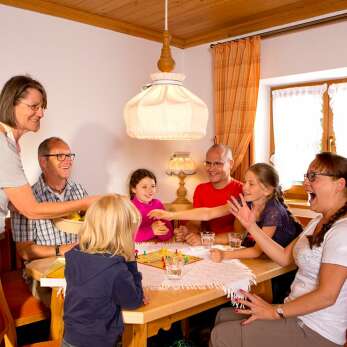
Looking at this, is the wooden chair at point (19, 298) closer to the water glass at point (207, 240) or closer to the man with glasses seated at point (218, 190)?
the water glass at point (207, 240)

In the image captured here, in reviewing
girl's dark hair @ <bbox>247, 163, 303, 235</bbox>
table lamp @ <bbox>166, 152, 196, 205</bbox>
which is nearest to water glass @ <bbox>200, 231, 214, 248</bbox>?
girl's dark hair @ <bbox>247, 163, 303, 235</bbox>

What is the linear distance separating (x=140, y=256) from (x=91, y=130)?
1.58 m

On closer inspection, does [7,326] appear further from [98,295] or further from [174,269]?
[174,269]

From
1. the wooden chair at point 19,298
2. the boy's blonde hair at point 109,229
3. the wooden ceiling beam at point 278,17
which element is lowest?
the wooden chair at point 19,298

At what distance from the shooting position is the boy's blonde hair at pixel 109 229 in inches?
57.1

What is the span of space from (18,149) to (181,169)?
2055 mm

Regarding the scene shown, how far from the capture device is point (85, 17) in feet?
10.5

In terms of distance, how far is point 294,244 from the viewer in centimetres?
195

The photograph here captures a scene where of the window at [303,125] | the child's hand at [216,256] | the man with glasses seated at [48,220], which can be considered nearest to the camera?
the child's hand at [216,256]

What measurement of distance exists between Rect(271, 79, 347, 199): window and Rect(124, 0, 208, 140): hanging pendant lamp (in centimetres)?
193

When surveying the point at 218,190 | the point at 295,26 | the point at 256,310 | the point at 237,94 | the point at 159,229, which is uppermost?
the point at 295,26

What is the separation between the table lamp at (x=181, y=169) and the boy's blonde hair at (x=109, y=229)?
2.27 meters

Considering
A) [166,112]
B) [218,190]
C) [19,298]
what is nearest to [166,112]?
[166,112]

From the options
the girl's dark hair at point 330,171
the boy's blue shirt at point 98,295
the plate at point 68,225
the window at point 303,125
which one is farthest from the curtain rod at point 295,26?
the boy's blue shirt at point 98,295
